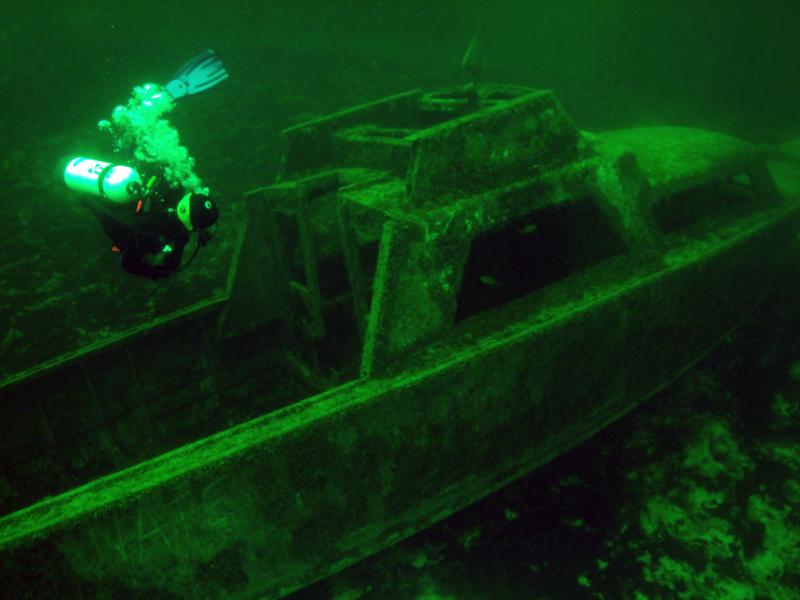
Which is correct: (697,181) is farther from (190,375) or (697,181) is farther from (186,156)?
(186,156)

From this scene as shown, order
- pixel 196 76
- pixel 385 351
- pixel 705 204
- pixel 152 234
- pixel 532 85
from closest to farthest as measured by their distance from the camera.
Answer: pixel 385 351 < pixel 152 234 < pixel 705 204 < pixel 196 76 < pixel 532 85

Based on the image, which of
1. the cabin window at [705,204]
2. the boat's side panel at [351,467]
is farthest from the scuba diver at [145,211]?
the cabin window at [705,204]

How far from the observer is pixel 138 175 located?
2.94 meters

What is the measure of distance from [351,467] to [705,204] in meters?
3.62

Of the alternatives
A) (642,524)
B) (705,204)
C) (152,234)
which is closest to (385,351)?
(152,234)

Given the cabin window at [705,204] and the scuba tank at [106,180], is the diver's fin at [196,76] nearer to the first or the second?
the scuba tank at [106,180]

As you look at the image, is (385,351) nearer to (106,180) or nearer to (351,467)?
(351,467)

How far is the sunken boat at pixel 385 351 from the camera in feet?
6.42

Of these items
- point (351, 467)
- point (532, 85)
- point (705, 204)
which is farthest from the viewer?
point (532, 85)

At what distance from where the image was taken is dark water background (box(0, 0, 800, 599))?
2691 mm

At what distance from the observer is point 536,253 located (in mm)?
3395

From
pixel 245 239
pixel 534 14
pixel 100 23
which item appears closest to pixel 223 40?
pixel 100 23

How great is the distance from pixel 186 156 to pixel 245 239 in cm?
568

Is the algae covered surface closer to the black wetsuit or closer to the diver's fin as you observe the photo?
the black wetsuit
